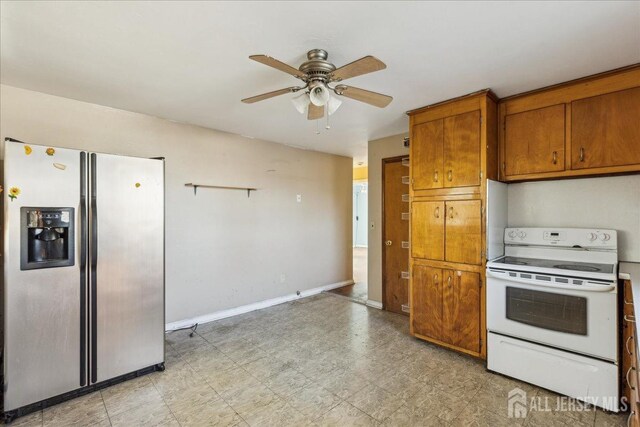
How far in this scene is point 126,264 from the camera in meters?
2.40

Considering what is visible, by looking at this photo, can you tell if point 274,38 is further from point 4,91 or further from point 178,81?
point 4,91

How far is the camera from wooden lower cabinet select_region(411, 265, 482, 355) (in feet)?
8.84

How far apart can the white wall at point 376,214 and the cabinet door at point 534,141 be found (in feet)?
5.46

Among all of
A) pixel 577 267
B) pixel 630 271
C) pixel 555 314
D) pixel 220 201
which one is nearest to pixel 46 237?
pixel 220 201

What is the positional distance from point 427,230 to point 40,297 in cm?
327

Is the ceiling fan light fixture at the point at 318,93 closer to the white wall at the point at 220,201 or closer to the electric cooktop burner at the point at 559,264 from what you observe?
the electric cooktop burner at the point at 559,264

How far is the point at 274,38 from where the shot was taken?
1.83 meters

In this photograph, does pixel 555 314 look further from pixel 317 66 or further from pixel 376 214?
pixel 317 66

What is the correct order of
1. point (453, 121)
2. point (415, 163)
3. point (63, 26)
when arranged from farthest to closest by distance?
point (415, 163), point (453, 121), point (63, 26)

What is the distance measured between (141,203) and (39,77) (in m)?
1.26

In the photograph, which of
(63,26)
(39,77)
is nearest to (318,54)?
(63,26)

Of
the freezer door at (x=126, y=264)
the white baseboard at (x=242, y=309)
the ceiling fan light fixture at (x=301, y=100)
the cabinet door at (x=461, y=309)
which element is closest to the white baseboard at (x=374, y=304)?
the white baseboard at (x=242, y=309)

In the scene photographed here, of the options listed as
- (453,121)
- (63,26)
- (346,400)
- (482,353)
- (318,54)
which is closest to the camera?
(63,26)

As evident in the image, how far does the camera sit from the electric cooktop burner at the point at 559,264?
2.19 metres
